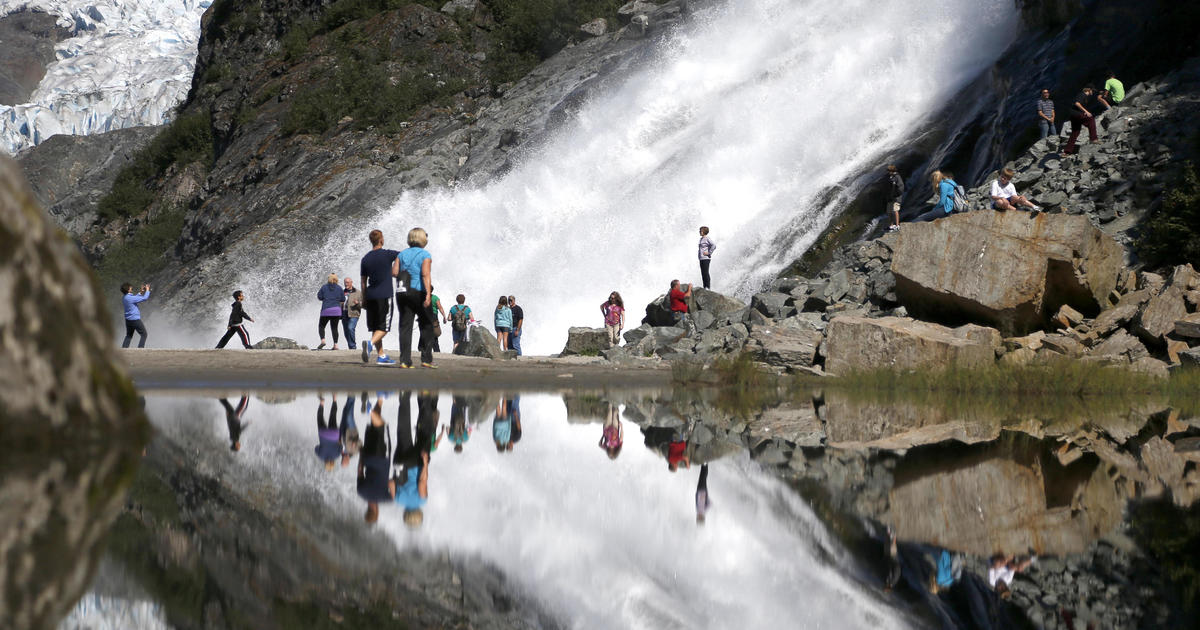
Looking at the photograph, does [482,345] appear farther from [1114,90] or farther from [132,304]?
[1114,90]

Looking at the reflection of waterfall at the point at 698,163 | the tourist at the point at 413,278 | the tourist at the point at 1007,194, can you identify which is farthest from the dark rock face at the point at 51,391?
the reflection of waterfall at the point at 698,163

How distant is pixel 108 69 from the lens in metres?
A: 136

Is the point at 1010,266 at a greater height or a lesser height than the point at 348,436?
greater

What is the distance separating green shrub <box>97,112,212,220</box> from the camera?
185 ft

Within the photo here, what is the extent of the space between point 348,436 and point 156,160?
56854mm

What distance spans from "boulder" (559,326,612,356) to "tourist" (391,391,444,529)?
510 inches

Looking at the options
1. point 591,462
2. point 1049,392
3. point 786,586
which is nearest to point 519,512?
point 786,586


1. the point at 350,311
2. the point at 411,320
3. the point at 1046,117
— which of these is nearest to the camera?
the point at 411,320

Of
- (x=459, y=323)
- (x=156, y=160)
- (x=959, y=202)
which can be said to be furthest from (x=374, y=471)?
(x=156, y=160)

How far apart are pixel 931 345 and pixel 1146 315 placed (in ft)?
10.5

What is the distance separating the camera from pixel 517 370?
17.4 metres

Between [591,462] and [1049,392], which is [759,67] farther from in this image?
[591,462]

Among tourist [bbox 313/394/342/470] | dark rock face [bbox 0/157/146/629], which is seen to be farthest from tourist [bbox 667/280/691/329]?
dark rock face [bbox 0/157/146/629]

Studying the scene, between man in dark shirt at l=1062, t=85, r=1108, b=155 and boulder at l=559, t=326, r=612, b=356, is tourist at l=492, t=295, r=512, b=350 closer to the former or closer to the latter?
boulder at l=559, t=326, r=612, b=356
